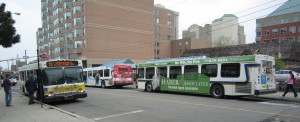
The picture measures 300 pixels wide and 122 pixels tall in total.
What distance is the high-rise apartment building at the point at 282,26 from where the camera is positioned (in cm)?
7162

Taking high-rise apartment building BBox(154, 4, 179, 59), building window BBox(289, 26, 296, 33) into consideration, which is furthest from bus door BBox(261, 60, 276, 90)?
high-rise apartment building BBox(154, 4, 179, 59)

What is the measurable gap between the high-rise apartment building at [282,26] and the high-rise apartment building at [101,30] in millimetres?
37054

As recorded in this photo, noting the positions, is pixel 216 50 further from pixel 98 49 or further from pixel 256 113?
pixel 256 113

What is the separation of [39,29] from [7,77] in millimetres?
92826

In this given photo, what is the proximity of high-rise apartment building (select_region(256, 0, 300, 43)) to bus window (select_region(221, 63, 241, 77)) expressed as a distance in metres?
63.8

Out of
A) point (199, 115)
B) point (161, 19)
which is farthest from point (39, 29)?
point (199, 115)

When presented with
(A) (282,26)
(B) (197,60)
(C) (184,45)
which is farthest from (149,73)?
(A) (282,26)

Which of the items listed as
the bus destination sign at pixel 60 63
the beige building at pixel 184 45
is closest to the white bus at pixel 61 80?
the bus destination sign at pixel 60 63

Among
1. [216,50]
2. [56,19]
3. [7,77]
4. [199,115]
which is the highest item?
[56,19]

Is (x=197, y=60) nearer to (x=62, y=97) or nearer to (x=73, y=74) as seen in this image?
(x=73, y=74)

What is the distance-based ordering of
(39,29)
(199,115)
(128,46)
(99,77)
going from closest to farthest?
(199,115), (99,77), (128,46), (39,29)

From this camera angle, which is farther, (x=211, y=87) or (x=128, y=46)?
(x=128, y=46)

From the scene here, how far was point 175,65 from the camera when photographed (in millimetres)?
18297

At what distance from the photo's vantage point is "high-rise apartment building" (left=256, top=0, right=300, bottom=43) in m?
71.6
